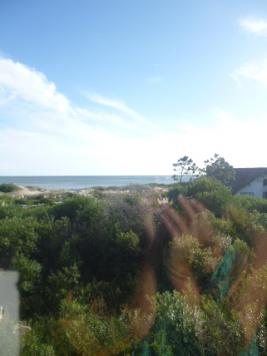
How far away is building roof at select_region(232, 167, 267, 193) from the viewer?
39.1m

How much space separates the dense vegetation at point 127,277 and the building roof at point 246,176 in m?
23.1

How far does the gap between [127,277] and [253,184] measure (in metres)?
30.1

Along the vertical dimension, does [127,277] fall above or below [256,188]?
below

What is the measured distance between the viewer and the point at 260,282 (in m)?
8.53

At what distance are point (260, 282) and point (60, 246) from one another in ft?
18.1

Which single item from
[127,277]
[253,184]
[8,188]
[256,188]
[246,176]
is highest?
[246,176]

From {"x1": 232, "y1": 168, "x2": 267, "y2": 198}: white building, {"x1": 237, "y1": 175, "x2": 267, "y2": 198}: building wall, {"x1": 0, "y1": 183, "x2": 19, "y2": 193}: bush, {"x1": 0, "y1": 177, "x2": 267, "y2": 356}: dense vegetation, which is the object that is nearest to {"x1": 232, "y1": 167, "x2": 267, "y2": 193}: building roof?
{"x1": 232, "y1": 168, "x2": 267, "y2": 198}: white building

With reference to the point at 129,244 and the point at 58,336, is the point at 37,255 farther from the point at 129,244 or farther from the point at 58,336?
the point at 58,336

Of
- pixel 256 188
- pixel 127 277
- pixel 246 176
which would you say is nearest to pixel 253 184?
pixel 256 188

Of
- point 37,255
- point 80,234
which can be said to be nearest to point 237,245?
point 80,234

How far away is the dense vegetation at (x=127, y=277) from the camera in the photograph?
6.75m

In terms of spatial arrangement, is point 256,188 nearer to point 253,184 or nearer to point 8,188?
point 253,184

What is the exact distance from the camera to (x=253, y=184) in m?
39.2

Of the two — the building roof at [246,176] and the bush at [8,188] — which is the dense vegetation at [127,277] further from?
the bush at [8,188]
